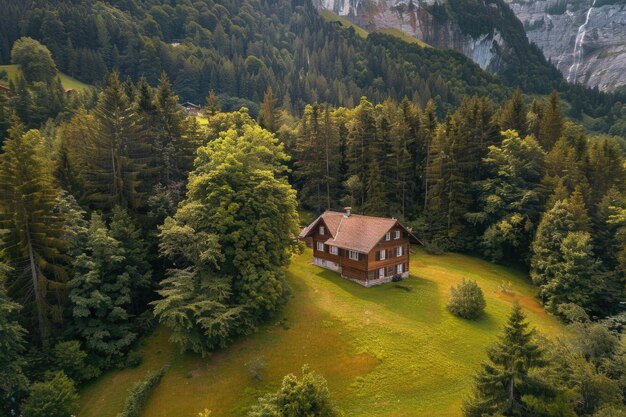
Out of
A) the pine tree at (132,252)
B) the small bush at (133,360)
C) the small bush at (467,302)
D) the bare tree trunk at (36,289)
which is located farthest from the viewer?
the small bush at (467,302)

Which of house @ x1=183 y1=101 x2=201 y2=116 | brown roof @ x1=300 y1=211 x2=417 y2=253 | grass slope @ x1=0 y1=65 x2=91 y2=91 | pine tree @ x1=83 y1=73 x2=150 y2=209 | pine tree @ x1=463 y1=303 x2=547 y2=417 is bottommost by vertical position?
pine tree @ x1=463 y1=303 x2=547 y2=417

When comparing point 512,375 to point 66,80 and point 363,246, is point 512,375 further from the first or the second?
point 66,80

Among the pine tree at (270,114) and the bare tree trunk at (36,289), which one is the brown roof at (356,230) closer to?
the bare tree trunk at (36,289)

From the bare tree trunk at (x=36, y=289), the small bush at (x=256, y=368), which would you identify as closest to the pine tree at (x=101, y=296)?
the bare tree trunk at (x=36, y=289)

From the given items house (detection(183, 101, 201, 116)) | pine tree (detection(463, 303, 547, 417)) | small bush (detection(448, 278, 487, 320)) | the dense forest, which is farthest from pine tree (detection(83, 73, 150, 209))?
house (detection(183, 101, 201, 116))

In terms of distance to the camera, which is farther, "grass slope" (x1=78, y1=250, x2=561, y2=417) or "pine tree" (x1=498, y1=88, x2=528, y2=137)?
"pine tree" (x1=498, y1=88, x2=528, y2=137)

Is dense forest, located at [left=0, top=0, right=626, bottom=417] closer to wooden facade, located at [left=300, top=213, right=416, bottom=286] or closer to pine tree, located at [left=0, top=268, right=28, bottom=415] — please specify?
pine tree, located at [left=0, top=268, right=28, bottom=415]

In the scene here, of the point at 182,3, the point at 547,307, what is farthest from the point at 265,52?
the point at 547,307
